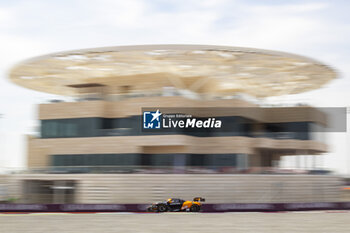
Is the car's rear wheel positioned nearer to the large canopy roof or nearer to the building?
the building

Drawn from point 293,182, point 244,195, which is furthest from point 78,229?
point 293,182

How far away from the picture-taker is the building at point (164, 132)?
50.5 meters

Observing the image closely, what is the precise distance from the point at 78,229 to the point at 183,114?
25.9 meters

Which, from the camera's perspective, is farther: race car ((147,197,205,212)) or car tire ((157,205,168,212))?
car tire ((157,205,168,212))

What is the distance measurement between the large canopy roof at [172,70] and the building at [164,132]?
10 centimetres

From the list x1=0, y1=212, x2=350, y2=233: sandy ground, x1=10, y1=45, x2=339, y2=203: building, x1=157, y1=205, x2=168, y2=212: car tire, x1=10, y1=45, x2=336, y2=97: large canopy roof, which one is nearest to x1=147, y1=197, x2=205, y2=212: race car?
x1=157, y1=205, x2=168, y2=212: car tire

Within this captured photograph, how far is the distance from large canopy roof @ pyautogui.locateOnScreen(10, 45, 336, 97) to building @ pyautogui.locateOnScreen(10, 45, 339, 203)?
10 centimetres

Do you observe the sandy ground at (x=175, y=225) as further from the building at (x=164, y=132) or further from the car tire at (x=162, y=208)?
the building at (x=164, y=132)

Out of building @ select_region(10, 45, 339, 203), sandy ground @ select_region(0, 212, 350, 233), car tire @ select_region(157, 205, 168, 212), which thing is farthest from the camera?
building @ select_region(10, 45, 339, 203)

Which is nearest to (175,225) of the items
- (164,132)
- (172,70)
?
(164,132)

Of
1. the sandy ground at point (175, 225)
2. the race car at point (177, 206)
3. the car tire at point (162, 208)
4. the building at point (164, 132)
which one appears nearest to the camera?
the sandy ground at point (175, 225)

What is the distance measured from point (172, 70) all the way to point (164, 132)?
6189mm

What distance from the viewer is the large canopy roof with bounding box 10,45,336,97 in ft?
166

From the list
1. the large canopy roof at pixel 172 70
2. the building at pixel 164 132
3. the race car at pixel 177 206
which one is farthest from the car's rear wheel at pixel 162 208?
the large canopy roof at pixel 172 70
